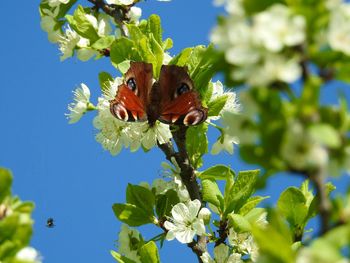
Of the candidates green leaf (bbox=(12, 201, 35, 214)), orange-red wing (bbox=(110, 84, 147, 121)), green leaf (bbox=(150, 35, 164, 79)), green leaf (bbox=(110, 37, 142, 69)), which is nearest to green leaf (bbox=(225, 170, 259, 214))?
orange-red wing (bbox=(110, 84, 147, 121))

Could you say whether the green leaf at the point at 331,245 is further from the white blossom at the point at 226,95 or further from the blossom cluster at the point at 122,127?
the white blossom at the point at 226,95

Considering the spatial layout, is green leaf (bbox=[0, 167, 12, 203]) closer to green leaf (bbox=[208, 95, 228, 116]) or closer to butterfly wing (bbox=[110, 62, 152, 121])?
butterfly wing (bbox=[110, 62, 152, 121])

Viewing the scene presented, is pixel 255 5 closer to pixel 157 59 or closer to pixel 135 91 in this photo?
pixel 135 91

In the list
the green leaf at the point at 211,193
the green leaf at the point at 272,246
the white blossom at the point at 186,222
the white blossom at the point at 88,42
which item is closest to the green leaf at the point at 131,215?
the white blossom at the point at 186,222

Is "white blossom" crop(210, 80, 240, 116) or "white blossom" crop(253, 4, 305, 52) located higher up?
"white blossom" crop(210, 80, 240, 116)

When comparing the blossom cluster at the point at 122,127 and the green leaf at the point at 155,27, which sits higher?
the green leaf at the point at 155,27

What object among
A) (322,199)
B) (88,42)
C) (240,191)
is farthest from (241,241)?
(322,199)

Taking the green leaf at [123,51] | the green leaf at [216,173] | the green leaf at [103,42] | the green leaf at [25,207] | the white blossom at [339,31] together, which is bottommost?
the green leaf at [25,207]
